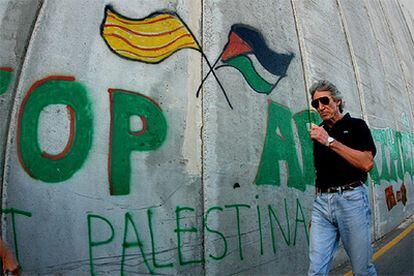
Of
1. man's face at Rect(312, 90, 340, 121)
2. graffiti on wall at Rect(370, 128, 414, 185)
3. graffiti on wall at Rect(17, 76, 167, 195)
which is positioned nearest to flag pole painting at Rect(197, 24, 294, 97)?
graffiti on wall at Rect(17, 76, 167, 195)

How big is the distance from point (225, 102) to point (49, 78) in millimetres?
1942

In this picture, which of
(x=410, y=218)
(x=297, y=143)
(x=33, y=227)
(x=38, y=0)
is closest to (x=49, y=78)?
Result: (x=38, y=0)

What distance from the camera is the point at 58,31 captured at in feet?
14.7

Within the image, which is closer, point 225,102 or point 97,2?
point 97,2

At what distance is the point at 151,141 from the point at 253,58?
1808mm

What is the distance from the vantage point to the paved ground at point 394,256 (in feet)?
19.1

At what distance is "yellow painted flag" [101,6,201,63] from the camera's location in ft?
15.4

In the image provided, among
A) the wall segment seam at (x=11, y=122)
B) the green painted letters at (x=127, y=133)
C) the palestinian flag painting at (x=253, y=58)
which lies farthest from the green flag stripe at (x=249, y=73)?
the wall segment seam at (x=11, y=122)

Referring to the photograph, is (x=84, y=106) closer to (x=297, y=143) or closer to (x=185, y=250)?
(x=185, y=250)

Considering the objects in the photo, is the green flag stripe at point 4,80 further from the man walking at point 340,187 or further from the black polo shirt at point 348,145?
the black polo shirt at point 348,145

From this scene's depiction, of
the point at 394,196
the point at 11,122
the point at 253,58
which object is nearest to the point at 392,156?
the point at 394,196

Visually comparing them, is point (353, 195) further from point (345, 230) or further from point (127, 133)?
point (127, 133)

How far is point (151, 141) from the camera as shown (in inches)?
184

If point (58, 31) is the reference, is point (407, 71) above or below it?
above
